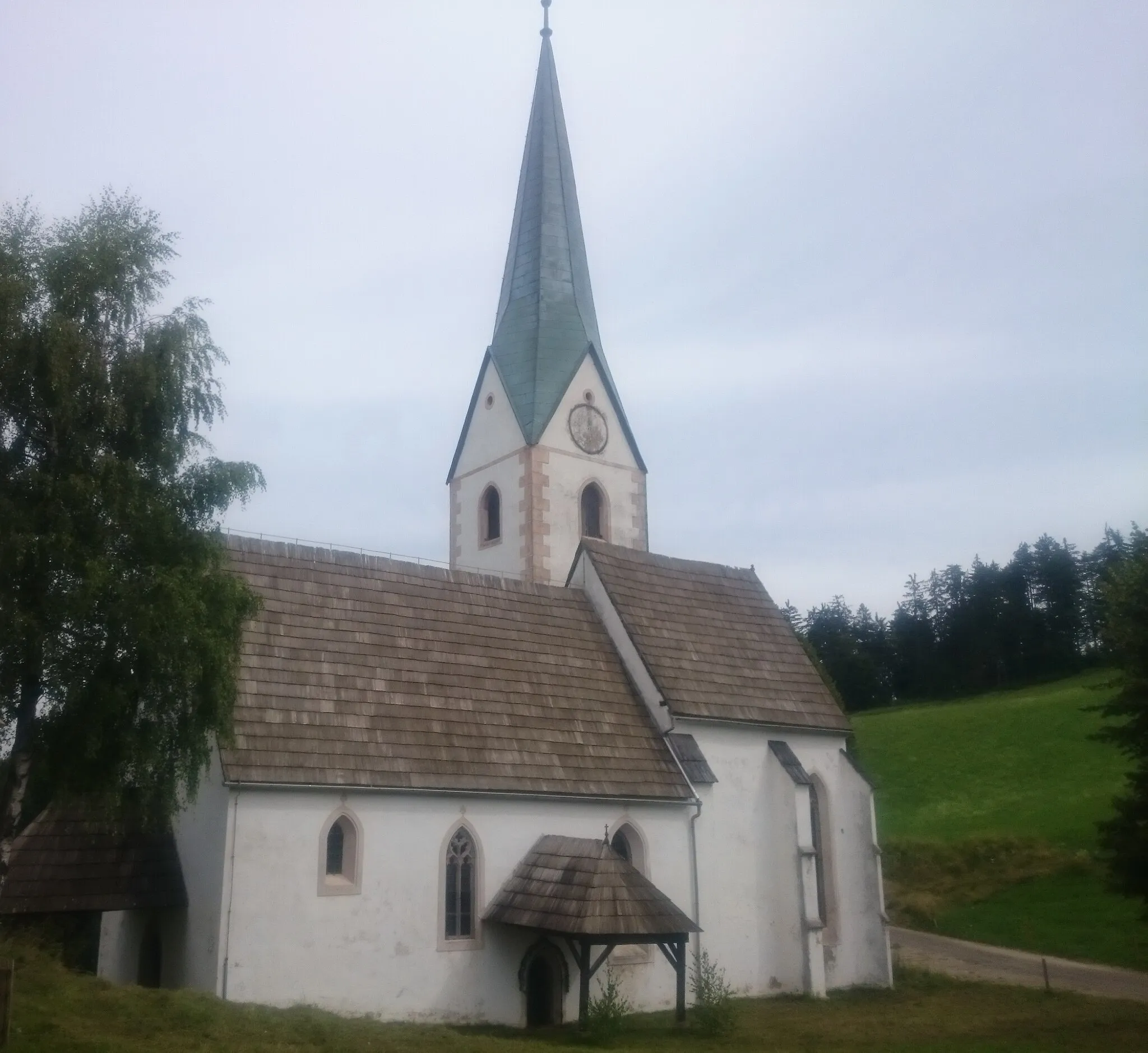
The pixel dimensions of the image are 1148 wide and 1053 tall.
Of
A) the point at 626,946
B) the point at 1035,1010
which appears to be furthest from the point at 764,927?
the point at 1035,1010

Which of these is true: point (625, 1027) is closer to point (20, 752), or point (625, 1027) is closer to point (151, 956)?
point (151, 956)

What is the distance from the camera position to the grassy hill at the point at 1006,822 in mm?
30109

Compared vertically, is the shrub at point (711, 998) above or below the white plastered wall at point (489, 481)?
below

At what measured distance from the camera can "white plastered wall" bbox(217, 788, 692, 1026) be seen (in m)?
17.0

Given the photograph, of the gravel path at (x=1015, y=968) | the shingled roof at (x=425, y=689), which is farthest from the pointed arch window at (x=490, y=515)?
the gravel path at (x=1015, y=968)

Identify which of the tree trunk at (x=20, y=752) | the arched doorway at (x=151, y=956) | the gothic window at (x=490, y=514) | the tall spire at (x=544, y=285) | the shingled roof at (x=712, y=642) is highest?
the tall spire at (x=544, y=285)

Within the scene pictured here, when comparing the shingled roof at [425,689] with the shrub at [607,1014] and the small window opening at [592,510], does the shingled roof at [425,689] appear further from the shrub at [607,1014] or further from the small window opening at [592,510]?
the small window opening at [592,510]

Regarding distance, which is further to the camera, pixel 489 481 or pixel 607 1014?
pixel 489 481

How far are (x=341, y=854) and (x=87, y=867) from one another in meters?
3.79

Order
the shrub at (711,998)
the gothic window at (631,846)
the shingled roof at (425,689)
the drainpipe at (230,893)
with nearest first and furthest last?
the drainpipe at (230,893)
the shrub at (711,998)
the shingled roof at (425,689)
the gothic window at (631,846)

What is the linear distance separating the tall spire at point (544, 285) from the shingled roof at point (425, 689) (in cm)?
1018

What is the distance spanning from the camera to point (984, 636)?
8306cm

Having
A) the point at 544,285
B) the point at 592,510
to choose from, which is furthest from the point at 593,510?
the point at 544,285

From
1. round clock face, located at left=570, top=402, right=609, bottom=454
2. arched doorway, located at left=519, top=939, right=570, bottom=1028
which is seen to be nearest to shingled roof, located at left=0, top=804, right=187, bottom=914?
arched doorway, located at left=519, top=939, right=570, bottom=1028
